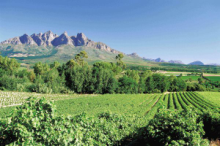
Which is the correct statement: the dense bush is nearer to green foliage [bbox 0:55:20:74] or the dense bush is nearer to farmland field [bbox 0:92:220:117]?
farmland field [bbox 0:92:220:117]

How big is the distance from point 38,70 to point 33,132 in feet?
247

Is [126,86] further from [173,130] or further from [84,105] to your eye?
[173,130]

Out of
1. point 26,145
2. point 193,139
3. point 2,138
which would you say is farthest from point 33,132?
point 193,139

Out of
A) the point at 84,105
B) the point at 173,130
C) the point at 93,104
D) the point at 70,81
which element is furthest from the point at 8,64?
the point at 173,130

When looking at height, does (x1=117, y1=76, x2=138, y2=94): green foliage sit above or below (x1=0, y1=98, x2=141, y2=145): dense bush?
below

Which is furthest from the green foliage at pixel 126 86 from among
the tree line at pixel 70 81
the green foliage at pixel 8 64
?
the green foliage at pixel 8 64

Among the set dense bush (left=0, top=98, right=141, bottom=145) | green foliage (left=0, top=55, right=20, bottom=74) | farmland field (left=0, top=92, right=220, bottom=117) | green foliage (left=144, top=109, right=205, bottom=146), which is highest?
green foliage (left=0, top=55, right=20, bottom=74)

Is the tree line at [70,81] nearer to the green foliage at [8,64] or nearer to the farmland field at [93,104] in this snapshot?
the green foliage at [8,64]

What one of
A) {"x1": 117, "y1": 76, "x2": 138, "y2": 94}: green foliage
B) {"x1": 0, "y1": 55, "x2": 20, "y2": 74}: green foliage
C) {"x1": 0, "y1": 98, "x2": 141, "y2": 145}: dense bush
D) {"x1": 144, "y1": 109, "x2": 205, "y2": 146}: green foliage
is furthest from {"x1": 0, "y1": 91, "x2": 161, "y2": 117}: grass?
{"x1": 0, "y1": 55, "x2": 20, "y2": 74}: green foliage

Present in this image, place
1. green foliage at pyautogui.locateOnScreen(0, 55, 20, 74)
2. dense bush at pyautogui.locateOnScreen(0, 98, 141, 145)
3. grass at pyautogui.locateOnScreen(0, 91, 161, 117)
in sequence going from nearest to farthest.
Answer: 1. dense bush at pyautogui.locateOnScreen(0, 98, 141, 145)
2. grass at pyautogui.locateOnScreen(0, 91, 161, 117)
3. green foliage at pyautogui.locateOnScreen(0, 55, 20, 74)

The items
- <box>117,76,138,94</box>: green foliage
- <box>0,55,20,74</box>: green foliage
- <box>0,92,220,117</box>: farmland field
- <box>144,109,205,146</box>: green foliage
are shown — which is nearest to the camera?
<box>144,109,205,146</box>: green foliage

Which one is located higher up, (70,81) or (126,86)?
(70,81)

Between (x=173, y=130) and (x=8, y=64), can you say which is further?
(x=8, y=64)

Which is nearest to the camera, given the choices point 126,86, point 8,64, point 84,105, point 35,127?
point 35,127
